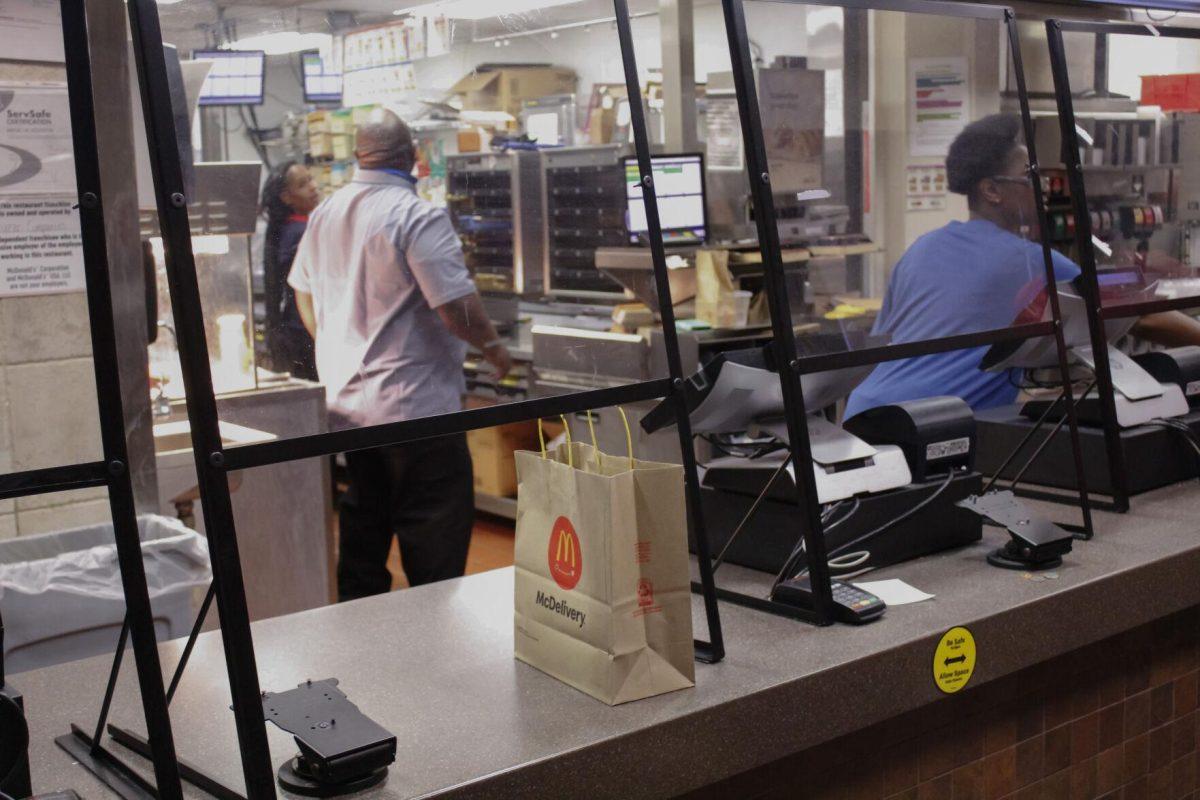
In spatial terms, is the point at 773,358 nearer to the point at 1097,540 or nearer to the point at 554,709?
the point at 554,709

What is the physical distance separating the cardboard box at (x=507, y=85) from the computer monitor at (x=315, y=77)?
0.55 ft

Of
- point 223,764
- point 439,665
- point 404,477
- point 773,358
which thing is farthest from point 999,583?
point 404,477

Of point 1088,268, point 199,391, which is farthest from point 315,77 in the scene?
point 1088,268

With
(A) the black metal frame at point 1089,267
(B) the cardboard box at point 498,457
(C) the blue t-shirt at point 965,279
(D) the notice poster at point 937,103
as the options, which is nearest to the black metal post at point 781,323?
(C) the blue t-shirt at point 965,279

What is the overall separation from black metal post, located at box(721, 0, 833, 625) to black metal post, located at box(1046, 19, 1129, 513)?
2.68 ft

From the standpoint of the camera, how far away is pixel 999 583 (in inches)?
80.6

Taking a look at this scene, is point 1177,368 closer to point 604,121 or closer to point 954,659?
point 954,659

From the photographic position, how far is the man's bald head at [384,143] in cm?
190

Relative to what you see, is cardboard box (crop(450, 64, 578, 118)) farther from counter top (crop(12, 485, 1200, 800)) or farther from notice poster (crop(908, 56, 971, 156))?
counter top (crop(12, 485, 1200, 800))

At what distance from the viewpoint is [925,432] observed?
2.15m

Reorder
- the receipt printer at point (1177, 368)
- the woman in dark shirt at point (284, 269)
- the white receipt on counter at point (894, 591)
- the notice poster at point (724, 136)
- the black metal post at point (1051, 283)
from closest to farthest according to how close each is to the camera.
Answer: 1. the woman in dark shirt at point (284, 269)
2. the white receipt on counter at point (894, 591)
3. the black metal post at point (1051, 283)
4. the receipt printer at point (1177, 368)
5. the notice poster at point (724, 136)

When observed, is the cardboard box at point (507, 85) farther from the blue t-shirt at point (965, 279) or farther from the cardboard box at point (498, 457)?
the cardboard box at point (498, 457)

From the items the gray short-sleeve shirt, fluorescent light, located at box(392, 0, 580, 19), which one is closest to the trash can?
the gray short-sleeve shirt

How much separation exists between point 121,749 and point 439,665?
42 cm
